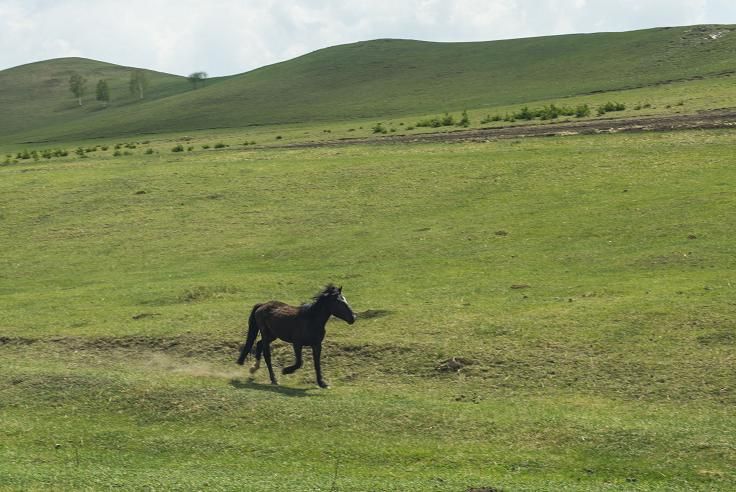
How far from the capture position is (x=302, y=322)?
2402 centimetres

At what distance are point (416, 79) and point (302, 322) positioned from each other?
116914mm

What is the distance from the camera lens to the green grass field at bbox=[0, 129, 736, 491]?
18391 mm

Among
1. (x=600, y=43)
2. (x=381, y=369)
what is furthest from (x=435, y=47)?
(x=381, y=369)

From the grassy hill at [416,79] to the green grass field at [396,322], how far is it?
54133mm

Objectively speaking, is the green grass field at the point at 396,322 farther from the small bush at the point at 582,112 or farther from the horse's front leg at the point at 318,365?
the small bush at the point at 582,112

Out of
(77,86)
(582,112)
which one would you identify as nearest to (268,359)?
(582,112)

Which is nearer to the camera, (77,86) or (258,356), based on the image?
(258,356)

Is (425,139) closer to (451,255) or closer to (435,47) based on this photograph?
(451,255)

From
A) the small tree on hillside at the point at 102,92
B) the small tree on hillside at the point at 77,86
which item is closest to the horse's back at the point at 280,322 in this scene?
the small tree on hillside at the point at 102,92

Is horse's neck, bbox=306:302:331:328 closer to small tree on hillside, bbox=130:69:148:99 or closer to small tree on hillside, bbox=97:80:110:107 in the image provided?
small tree on hillside, bbox=97:80:110:107

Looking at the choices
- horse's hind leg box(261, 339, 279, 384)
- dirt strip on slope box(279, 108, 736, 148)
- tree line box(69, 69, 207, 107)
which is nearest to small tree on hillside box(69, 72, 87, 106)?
tree line box(69, 69, 207, 107)

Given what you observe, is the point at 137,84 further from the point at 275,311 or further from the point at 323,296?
the point at 323,296

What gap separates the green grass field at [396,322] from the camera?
18391mm

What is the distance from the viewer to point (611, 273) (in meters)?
33.9
